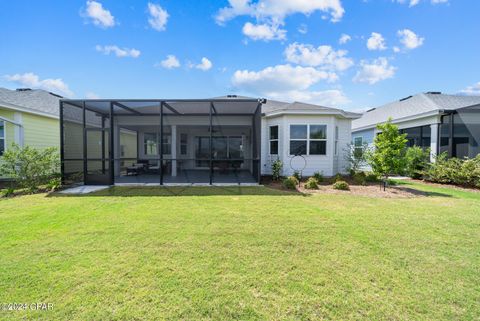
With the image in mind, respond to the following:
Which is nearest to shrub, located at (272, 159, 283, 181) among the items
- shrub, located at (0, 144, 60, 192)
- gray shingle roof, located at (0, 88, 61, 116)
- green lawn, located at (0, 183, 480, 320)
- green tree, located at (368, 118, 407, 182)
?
green tree, located at (368, 118, 407, 182)

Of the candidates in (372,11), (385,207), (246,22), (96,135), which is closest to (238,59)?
(246,22)

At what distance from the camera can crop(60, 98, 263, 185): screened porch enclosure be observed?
8.66 metres

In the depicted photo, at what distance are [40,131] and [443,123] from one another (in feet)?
66.6

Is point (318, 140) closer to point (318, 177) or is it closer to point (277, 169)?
point (318, 177)

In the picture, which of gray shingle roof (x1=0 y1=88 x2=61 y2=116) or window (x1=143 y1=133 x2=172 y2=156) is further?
window (x1=143 y1=133 x2=172 y2=156)

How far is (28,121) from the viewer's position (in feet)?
33.1

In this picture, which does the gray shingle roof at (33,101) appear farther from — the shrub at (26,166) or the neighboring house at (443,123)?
the neighboring house at (443,123)

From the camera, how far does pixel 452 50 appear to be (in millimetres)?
11883

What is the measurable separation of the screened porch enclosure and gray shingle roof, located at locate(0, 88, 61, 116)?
1648 millimetres

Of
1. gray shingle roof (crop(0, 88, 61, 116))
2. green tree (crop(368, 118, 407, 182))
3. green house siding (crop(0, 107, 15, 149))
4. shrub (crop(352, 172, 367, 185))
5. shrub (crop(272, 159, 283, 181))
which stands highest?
gray shingle roof (crop(0, 88, 61, 116))

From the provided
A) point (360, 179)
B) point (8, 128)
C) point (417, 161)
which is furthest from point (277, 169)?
point (8, 128)

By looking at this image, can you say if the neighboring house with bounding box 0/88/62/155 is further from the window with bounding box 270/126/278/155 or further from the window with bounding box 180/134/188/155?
the window with bounding box 270/126/278/155

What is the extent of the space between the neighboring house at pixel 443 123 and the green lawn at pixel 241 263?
7291 mm

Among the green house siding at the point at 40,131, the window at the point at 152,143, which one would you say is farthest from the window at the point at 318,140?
the green house siding at the point at 40,131
